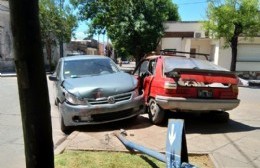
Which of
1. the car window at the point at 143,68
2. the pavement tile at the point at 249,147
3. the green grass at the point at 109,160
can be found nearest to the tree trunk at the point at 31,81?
the green grass at the point at 109,160

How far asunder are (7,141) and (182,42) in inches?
1233

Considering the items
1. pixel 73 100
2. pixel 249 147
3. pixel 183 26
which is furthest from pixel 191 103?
pixel 183 26

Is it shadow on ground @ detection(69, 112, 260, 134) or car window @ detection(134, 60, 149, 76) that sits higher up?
car window @ detection(134, 60, 149, 76)

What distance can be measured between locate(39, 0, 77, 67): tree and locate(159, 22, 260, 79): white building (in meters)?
9.54

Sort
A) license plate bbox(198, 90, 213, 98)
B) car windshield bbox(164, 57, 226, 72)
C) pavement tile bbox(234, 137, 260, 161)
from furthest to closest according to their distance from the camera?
car windshield bbox(164, 57, 226, 72), license plate bbox(198, 90, 213, 98), pavement tile bbox(234, 137, 260, 161)

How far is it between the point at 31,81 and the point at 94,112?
4681 millimetres

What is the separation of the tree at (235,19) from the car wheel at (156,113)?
16.6 meters

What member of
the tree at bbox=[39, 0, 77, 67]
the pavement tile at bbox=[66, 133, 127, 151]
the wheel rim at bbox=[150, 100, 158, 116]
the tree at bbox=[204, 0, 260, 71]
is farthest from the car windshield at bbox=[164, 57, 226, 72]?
the tree at bbox=[39, 0, 77, 67]

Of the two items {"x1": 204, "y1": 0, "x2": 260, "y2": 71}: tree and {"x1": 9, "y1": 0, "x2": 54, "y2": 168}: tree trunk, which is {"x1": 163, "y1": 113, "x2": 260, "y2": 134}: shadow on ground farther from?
{"x1": 204, "y1": 0, "x2": 260, "y2": 71}: tree

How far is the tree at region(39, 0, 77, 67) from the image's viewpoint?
3195cm

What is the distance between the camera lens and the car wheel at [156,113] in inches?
304

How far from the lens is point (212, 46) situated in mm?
33125

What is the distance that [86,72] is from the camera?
866cm

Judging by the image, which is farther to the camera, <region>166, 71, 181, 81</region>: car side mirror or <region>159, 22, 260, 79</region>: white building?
<region>159, 22, 260, 79</region>: white building
